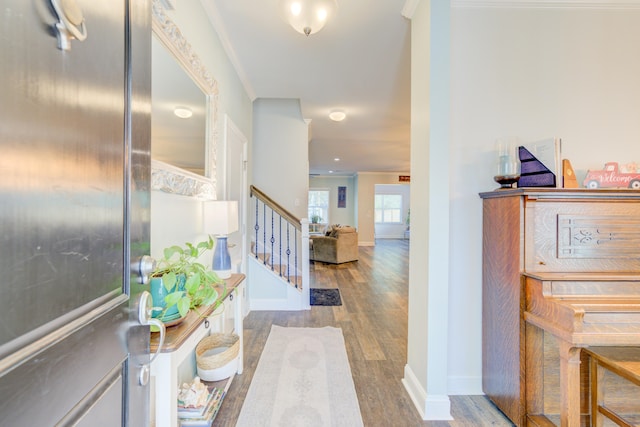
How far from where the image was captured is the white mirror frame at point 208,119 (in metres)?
1.49

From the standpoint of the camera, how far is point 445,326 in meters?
1.79

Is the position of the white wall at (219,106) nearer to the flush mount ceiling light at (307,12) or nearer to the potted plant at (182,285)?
the potted plant at (182,285)

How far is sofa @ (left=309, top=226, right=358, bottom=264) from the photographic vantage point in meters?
6.99

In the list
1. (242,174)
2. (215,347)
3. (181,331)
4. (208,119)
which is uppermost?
(208,119)

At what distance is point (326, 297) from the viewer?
4305 mm

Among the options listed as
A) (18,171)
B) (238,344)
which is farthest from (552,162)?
(238,344)

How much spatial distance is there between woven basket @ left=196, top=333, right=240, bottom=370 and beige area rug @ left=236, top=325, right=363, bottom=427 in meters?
0.29

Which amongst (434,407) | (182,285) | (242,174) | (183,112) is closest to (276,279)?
(242,174)

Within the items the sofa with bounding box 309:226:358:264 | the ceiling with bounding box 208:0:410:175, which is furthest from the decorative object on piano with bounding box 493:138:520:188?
the sofa with bounding box 309:226:358:264

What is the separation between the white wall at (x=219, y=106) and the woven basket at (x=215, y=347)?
591 millimetres

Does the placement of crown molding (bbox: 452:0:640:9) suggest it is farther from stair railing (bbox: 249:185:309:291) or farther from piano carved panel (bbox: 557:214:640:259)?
stair railing (bbox: 249:185:309:291)

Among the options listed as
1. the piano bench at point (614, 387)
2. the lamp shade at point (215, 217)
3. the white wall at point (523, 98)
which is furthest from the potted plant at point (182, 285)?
the piano bench at point (614, 387)

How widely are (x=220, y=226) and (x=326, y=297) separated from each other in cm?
262

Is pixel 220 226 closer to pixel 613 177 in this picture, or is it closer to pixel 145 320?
pixel 145 320
